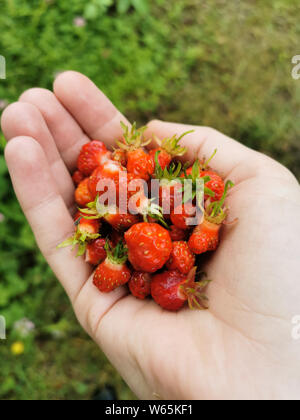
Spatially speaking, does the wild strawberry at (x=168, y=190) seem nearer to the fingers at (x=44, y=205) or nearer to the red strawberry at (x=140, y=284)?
the red strawberry at (x=140, y=284)

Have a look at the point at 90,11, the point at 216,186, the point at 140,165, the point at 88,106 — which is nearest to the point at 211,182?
the point at 216,186

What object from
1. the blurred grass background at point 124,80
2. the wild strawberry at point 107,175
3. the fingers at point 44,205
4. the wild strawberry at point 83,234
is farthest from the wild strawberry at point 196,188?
the blurred grass background at point 124,80

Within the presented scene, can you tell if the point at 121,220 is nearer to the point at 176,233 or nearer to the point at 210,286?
the point at 176,233
